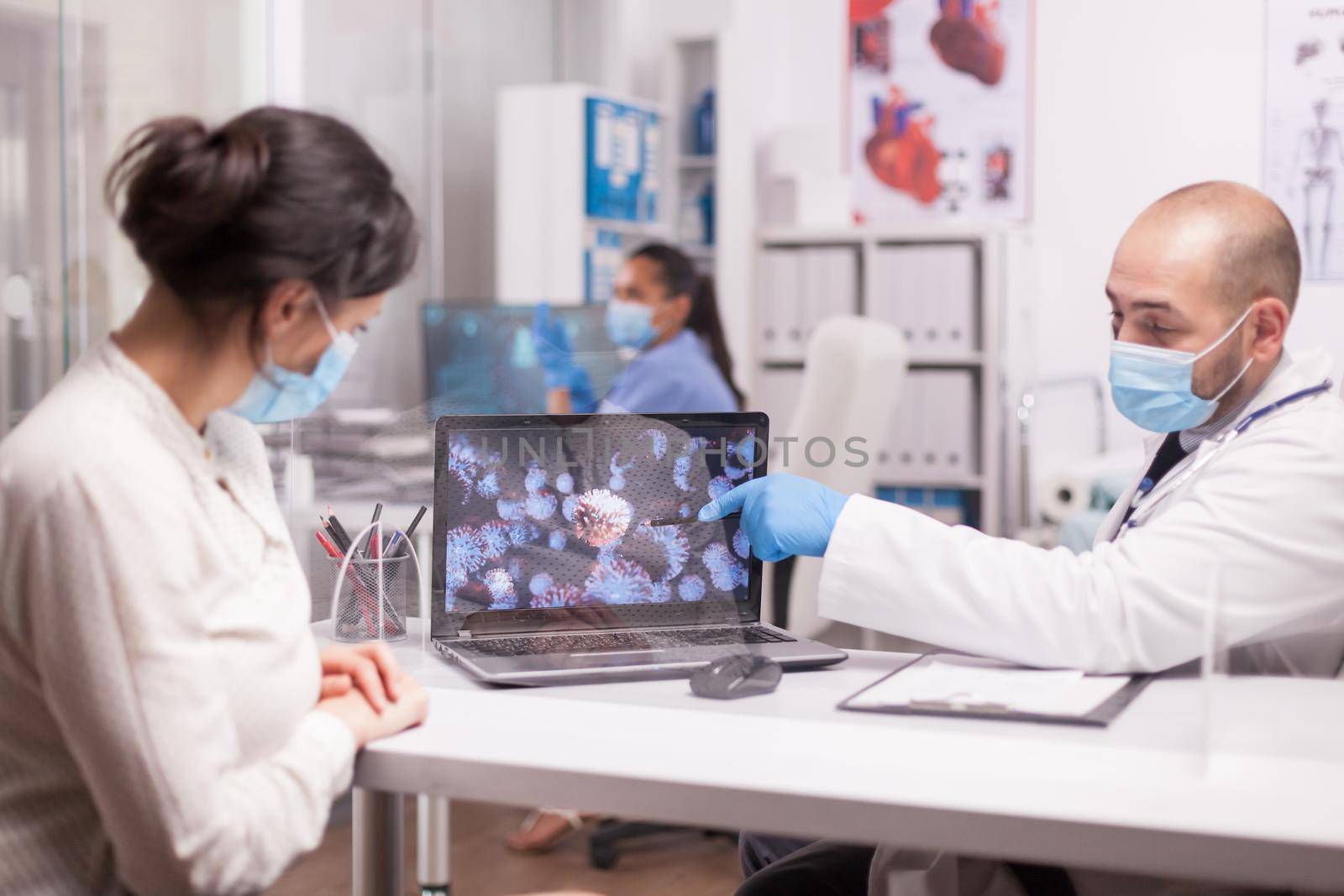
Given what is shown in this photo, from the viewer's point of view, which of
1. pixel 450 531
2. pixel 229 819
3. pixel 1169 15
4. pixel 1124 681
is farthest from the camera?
pixel 1169 15

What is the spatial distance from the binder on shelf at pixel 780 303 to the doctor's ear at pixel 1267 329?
279 centimetres

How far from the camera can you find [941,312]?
395cm

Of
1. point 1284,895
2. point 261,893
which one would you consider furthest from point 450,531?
point 1284,895

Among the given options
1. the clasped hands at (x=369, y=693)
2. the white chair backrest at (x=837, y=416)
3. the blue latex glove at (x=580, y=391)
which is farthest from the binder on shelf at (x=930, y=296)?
the clasped hands at (x=369, y=693)

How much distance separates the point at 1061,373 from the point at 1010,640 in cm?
184

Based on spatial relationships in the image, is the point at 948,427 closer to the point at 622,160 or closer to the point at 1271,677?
the point at 622,160

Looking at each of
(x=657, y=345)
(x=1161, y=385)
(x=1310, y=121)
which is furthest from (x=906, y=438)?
(x=1161, y=385)

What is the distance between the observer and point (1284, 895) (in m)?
1.08

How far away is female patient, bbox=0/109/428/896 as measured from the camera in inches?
35.9

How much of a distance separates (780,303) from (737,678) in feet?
10.2

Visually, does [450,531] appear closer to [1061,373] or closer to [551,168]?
[1061,373]

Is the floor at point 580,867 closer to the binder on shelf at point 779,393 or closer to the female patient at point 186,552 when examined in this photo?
the female patient at point 186,552

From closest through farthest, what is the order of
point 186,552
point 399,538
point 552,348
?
point 186,552 < point 399,538 < point 552,348

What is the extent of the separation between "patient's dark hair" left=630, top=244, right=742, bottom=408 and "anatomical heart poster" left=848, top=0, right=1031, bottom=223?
1.33m
